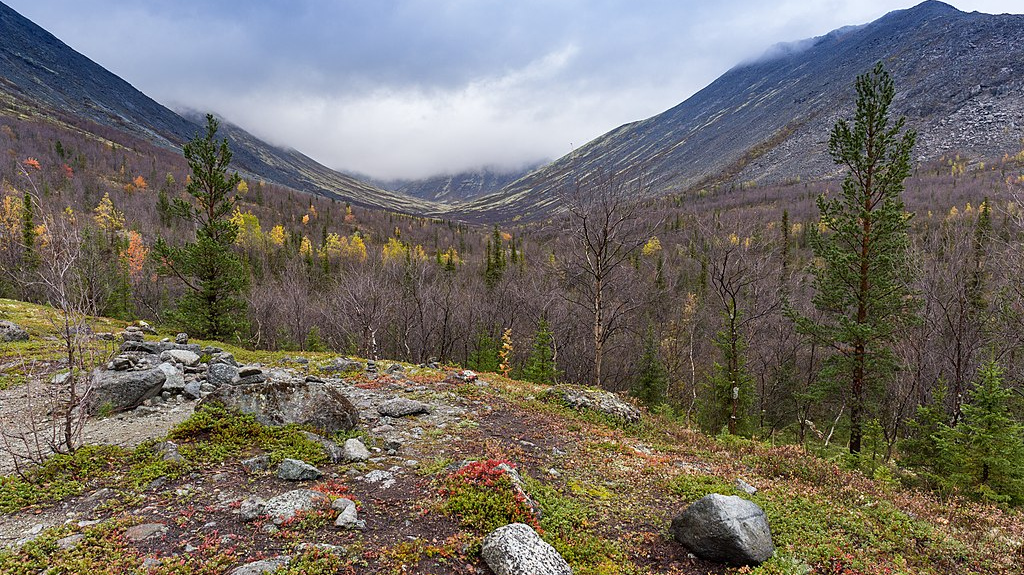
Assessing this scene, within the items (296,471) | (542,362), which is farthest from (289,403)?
(542,362)

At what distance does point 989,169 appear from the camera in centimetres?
12975

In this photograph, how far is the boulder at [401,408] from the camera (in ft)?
35.1

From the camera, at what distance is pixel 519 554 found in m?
4.54

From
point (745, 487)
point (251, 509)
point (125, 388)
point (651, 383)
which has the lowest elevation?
point (651, 383)

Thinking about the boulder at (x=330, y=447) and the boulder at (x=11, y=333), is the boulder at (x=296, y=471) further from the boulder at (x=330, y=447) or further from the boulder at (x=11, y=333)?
the boulder at (x=11, y=333)

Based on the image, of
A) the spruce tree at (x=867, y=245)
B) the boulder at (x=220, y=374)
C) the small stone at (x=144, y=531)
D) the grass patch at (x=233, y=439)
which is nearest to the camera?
the small stone at (x=144, y=531)

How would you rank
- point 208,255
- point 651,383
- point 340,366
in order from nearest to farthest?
point 340,366 < point 208,255 < point 651,383

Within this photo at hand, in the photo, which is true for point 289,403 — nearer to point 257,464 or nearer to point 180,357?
point 257,464

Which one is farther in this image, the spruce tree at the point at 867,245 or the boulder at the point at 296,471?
the spruce tree at the point at 867,245

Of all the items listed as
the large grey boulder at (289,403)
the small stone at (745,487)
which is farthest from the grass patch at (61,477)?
the small stone at (745,487)

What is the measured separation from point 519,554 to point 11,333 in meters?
21.1

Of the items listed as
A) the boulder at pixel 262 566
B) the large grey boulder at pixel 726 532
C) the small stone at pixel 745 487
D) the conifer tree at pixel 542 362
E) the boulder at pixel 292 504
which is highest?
the boulder at pixel 262 566

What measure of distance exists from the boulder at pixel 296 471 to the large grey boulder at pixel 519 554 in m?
3.38

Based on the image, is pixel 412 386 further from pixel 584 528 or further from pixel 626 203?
pixel 626 203
